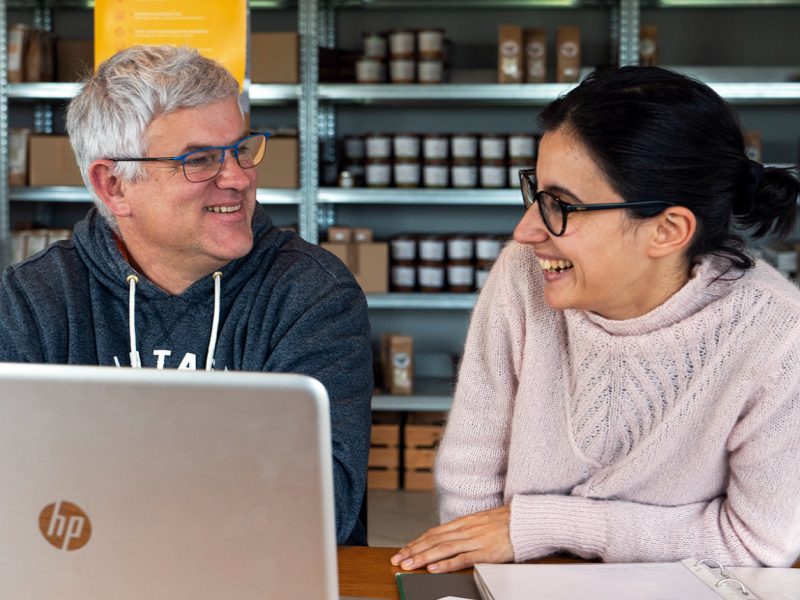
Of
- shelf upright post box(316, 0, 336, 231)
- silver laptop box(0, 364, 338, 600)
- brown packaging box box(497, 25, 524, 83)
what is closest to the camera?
silver laptop box(0, 364, 338, 600)

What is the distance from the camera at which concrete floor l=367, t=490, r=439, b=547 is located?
355cm

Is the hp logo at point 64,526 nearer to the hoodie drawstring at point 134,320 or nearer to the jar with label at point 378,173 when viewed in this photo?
the hoodie drawstring at point 134,320

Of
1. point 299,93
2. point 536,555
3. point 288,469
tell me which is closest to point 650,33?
point 299,93

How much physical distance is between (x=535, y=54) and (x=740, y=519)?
2993 mm

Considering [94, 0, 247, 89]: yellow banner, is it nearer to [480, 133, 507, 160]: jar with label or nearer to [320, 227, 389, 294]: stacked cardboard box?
[320, 227, 389, 294]: stacked cardboard box

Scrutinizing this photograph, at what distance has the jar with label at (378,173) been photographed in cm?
410

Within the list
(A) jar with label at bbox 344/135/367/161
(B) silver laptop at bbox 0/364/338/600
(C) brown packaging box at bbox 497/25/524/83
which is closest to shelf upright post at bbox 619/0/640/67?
(C) brown packaging box at bbox 497/25/524/83

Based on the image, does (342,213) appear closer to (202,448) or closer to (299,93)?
(299,93)

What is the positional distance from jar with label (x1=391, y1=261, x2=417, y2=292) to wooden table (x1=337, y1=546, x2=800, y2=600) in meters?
2.85

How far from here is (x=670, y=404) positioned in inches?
54.4

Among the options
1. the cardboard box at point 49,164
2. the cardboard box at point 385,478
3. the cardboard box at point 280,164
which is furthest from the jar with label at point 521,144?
the cardboard box at point 49,164

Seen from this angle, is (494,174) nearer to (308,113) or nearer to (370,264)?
(370,264)

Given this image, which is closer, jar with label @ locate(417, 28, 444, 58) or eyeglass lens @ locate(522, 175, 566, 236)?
eyeglass lens @ locate(522, 175, 566, 236)

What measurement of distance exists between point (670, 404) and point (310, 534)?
774 mm
